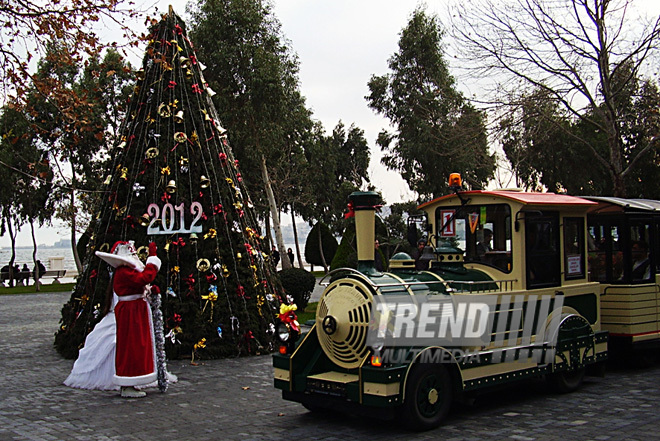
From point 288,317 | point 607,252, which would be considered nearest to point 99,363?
point 288,317

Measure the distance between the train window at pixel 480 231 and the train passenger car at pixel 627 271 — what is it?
92.1 inches

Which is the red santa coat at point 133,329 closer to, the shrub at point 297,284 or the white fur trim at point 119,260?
the white fur trim at point 119,260

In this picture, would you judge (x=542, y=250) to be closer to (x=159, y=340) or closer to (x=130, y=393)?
(x=159, y=340)

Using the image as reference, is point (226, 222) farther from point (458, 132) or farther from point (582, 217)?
point (458, 132)

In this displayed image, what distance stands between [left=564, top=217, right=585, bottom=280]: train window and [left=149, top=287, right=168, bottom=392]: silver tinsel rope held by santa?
18.2 feet

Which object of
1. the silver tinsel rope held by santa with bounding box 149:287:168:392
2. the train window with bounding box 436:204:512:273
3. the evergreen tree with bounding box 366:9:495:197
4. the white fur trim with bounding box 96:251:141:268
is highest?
the evergreen tree with bounding box 366:9:495:197

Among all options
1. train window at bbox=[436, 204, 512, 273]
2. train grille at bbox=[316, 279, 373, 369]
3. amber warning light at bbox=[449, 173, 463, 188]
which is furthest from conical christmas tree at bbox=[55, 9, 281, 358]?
amber warning light at bbox=[449, 173, 463, 188]

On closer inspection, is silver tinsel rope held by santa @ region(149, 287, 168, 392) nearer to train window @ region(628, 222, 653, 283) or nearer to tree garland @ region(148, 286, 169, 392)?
tree garland @ region(148, 286, 169, 392)

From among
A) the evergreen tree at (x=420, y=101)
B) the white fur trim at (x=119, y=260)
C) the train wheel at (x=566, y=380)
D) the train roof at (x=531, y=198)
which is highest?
the evergreen tree at (x=420, y=101)

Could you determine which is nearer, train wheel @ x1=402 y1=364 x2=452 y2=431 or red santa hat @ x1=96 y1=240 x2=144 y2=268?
train wheel @ x1=402 y1=364 x2=452 y2=431

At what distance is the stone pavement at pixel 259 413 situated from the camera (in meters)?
6.89

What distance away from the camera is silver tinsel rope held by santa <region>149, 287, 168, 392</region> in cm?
906

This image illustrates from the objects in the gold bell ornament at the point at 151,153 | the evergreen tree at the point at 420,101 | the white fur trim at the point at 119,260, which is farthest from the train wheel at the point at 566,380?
the evergreen tree at the point at 420,101

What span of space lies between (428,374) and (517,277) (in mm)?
2056
